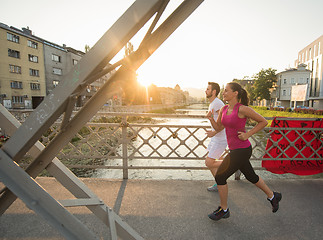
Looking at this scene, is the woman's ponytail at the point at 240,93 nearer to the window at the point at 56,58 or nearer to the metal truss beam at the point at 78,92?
the metal truss beam at the point at 78,92

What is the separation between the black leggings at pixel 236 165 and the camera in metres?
2.33

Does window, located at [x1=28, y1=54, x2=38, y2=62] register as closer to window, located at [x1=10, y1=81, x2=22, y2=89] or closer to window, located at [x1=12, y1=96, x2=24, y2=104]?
window, located at [x1=10, y1=81, x2=22, y2=89]

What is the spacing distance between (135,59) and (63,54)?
45912 mm

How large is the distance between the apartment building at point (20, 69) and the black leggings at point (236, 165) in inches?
1367

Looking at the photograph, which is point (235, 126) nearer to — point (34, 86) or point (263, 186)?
point (263, 186)

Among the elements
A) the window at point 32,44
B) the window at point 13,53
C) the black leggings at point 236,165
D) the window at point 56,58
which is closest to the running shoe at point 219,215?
the black leggings at point 236,165

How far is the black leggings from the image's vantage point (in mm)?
2334

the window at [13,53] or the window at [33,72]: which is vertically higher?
the window at [13,53]

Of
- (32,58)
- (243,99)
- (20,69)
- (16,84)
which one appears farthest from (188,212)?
(32,58)

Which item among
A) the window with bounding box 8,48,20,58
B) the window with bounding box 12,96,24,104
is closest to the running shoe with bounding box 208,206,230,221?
the window with bounding box 12,96,24,104

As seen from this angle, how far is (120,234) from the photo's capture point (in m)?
1.50

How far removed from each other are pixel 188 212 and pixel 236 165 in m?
1.07

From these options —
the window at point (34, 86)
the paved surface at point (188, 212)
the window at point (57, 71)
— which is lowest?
the paved surface at point (188, 212)

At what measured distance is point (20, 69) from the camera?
30.4 meters
